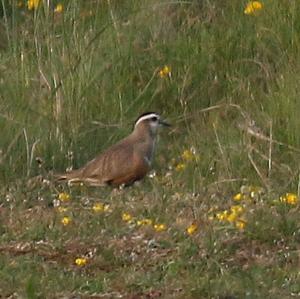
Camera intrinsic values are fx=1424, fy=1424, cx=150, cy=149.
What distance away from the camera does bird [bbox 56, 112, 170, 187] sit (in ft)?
32.8

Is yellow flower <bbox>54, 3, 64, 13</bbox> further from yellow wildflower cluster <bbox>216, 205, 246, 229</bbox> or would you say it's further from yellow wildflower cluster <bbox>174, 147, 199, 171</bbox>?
yellow wildflower cluster <bbox>216, 205, 246, 229</bbox>

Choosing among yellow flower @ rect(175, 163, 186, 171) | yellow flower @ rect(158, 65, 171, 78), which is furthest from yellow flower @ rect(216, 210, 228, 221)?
yellow flower @ rect(158, 65, 171, 78)

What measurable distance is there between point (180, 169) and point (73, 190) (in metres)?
0.81

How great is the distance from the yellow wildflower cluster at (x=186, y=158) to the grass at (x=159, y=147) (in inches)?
0.9

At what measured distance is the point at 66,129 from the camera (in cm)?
1043

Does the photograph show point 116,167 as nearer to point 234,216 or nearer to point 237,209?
point 237,209

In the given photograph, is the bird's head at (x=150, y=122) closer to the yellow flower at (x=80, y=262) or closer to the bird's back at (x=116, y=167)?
the bird's back at (x=116, y=167)

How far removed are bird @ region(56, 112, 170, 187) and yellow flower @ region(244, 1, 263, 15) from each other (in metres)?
1.74

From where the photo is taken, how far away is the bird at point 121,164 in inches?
394

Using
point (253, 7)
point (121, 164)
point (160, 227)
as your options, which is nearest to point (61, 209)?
point (160, 227)

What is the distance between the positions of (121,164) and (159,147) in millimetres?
838

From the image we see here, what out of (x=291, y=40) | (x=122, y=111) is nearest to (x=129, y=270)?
(x=122, y=111)

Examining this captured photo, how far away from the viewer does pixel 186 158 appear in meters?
10.3

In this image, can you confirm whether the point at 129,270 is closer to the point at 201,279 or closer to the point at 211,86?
the point at 201,279
